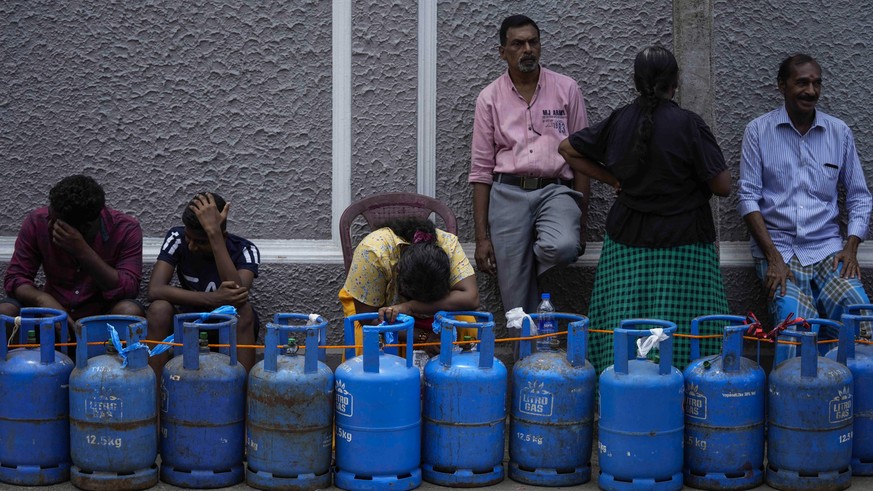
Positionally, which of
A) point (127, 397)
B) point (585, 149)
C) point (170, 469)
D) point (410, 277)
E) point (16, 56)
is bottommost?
point (170, 469)

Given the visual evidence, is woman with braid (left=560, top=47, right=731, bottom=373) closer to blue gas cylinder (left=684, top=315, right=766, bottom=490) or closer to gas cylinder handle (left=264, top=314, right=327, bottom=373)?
blue gas cylinder (left=684, top=315, right=766, bottom=490)

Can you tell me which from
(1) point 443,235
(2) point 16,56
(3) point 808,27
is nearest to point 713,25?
(3) point 808,27

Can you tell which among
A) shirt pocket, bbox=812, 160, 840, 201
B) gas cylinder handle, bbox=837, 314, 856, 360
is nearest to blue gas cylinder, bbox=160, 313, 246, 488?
gas cylinder handle, bbox=837, 314, 856, 360

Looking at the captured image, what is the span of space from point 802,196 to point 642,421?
2.14m

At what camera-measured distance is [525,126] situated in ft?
20.0

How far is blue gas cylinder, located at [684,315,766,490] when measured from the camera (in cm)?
468

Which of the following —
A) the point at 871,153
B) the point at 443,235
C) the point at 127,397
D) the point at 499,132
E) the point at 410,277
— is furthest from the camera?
the point at 871,153

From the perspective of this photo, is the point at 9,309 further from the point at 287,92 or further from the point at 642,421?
the point at 642,421

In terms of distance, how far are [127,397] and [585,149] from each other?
8.28 feet

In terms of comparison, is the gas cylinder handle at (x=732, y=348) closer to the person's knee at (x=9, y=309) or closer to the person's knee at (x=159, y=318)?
the person's knee at (x=159, y=318)

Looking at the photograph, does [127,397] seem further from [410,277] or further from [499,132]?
[499,132]

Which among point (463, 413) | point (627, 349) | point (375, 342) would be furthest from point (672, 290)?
point (375, 342)

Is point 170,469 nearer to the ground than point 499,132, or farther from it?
nearer to the ground

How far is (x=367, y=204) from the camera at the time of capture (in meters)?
6.19
